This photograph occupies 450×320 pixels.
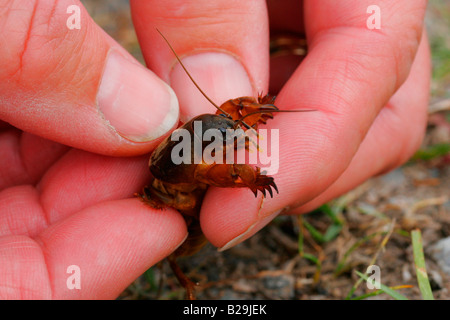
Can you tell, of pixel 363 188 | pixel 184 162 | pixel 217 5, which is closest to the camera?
pixel 184 162

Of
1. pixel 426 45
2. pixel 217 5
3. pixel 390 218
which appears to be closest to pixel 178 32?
pixel 217 5

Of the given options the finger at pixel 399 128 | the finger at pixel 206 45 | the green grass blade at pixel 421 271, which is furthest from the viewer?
the finger at pixel 399 128

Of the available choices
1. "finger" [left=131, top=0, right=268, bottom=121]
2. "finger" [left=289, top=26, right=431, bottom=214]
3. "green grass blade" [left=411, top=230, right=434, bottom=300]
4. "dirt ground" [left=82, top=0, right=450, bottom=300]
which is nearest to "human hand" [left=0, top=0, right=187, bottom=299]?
"finger" [left=131, top=0, right=268, bottom=121]

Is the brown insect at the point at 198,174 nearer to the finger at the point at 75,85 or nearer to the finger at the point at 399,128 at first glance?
the finger at the point at 75,85

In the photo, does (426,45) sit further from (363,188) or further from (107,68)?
(107,68)

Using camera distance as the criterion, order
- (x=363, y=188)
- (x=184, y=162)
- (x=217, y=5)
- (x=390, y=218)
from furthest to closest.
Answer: (x=363, y=188), (x=390, y=218), (x=217, y=5), (x=184, y=162)

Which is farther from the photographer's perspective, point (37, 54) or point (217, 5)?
point (217, 5)

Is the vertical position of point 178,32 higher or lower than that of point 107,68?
higher

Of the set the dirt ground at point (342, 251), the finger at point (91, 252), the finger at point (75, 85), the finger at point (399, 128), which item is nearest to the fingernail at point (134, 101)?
the finger at point (75, 85)
